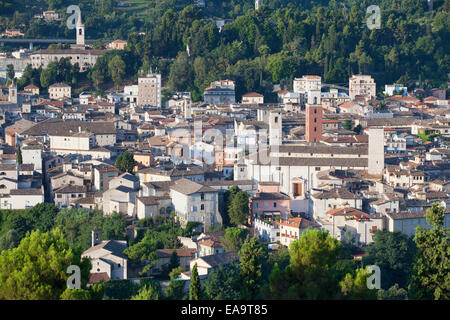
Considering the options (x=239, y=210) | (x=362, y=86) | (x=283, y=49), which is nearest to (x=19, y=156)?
(x=239, y=210)

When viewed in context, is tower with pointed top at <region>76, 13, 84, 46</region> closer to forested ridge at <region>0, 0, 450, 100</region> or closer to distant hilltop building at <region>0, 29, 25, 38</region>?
forested ridge at <region>0, 0, 450, 100</region>

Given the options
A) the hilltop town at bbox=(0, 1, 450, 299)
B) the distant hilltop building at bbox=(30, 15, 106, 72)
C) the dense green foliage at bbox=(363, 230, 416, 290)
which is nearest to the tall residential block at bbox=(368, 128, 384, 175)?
the hilltop town at bbox=(0, 1, 450, 299)

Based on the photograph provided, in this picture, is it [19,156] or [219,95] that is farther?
[219,95]

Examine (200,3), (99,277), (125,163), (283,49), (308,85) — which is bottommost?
(99,277)

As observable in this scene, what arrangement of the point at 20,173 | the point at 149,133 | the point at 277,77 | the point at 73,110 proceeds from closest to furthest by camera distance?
the point at 20,173
the point at 149,133
the point at 73,110
the point at 277,77

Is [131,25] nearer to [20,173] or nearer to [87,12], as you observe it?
[87,12]

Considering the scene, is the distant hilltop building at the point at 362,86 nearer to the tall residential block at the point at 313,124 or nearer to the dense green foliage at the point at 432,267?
the tall residential block at the point at 313,124

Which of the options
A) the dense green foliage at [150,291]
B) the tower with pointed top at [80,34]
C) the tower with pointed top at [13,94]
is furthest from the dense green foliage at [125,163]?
the tower with pointed top at [80,34]

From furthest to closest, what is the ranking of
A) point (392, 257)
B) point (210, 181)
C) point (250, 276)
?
point (210, 181), point (392, 257), point (250, 276)

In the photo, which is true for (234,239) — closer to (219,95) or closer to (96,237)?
(96,237)

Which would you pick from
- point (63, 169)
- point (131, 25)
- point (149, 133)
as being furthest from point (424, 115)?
point (131, 25)

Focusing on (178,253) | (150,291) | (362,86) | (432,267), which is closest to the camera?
(432,267)
